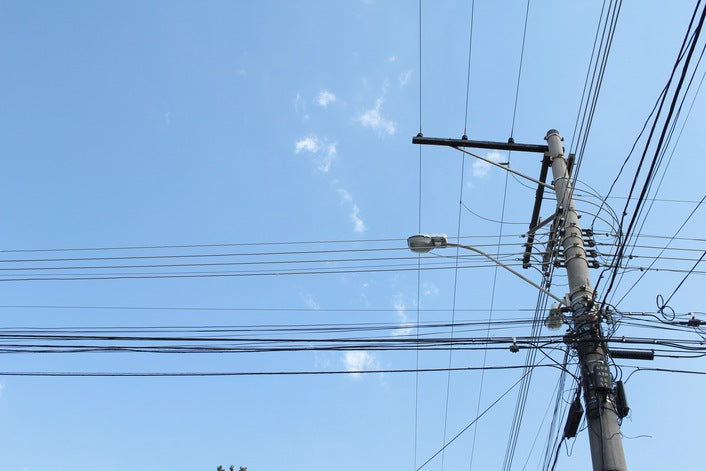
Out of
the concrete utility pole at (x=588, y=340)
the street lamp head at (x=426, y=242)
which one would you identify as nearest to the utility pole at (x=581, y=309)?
the concrete utility pole at (x=588, y=340)

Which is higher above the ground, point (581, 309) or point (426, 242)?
point (426, 242)

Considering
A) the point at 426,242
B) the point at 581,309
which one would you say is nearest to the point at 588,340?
the point at 581,309

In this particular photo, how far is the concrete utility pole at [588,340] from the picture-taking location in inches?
221

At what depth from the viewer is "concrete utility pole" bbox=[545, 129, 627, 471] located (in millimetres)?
5625

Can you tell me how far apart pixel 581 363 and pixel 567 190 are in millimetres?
2283

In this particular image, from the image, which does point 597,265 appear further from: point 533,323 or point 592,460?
point 592,460

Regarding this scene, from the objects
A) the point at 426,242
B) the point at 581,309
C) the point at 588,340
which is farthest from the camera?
the point at 426,242

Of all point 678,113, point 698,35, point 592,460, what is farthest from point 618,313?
point 698,35

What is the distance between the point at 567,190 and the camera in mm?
7758

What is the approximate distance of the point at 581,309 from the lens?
670 centimetres

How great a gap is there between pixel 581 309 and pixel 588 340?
37 centimetres

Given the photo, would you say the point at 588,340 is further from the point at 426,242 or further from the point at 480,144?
the point at 480,144

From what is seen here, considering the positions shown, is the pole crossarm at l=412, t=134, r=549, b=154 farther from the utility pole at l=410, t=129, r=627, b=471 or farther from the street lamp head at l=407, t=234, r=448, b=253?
the street lamp head at l=407, t=234, r=448, b=253

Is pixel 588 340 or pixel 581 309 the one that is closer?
pixel 588 340
